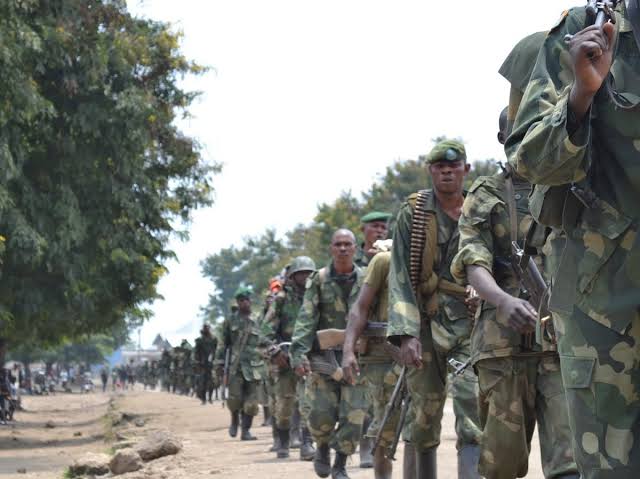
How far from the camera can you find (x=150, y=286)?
2772 centimetres

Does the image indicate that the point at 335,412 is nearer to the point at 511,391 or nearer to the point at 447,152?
the point at 447,152

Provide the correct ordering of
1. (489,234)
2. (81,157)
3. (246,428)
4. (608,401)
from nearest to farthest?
(608,401)
(489,234)
(246,428)
(81,157)

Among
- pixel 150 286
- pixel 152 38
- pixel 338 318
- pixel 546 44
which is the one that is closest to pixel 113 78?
pixel 152 38

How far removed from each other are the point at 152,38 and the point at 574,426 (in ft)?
79.2

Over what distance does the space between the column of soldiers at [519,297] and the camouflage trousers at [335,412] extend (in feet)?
0.06

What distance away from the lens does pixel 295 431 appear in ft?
63.5

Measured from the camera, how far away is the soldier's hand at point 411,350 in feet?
25.0

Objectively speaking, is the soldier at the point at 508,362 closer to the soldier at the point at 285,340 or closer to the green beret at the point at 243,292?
the soldier at the point at 285,340

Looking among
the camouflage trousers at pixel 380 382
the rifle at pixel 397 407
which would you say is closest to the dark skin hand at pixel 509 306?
the rifle at pixel 397 407

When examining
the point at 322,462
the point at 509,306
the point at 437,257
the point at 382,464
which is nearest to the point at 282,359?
the point at 322,462

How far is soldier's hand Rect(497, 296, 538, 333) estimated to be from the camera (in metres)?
6.17

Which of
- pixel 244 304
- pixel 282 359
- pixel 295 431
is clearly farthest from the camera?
pixel 244 304

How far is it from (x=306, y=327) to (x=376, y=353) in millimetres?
2041

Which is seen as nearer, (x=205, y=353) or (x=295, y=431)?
(x=295, y=431)
